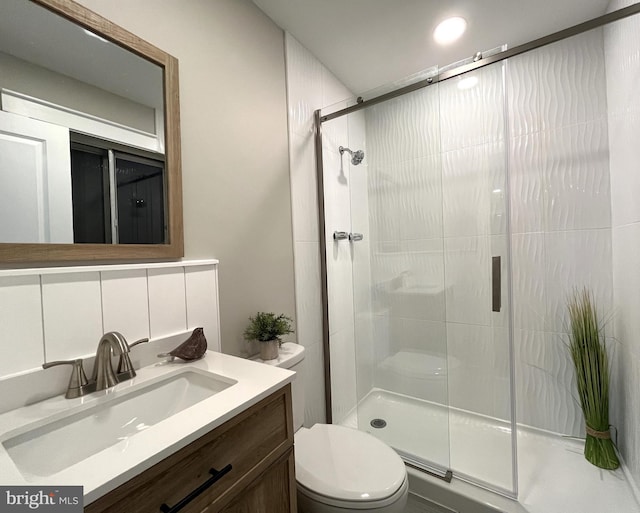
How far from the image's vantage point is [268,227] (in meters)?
1.46

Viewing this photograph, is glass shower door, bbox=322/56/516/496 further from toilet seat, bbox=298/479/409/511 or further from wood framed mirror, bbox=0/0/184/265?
wood framed mirror, bbox=0/0/184/265

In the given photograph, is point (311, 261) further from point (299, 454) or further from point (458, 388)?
point (458, 388)

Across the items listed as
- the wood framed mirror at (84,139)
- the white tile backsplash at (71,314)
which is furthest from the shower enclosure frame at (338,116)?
the white tile backsplash at (71,314)

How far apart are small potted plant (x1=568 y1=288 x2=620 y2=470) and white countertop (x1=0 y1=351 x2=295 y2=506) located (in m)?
1.64

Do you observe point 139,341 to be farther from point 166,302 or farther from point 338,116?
point 338,116

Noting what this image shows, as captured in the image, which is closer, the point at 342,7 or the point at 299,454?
the point at 299,454

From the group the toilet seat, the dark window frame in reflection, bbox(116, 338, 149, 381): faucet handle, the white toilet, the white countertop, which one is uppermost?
the dark window frame in reflection

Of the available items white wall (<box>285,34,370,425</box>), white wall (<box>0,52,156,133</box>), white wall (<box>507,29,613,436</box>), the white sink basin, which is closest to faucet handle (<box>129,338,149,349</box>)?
the white sink basin

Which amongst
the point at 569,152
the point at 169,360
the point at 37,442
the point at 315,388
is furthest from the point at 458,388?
the point at 37,442

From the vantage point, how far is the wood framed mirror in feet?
2.47

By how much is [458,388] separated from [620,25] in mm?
2075

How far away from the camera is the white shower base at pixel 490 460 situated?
1.32 m

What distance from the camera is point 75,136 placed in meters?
0.85

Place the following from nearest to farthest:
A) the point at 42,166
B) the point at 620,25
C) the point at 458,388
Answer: the point at 42,166, the point at 620,25, the point at 458,388
